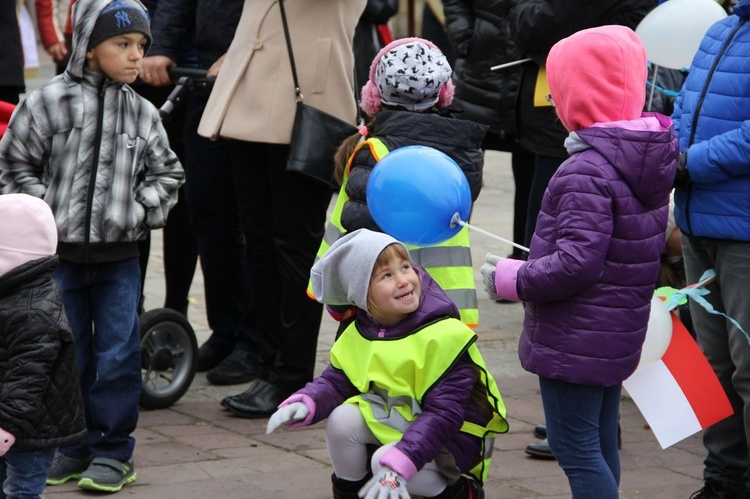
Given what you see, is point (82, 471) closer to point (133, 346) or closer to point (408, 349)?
point (133, 346)

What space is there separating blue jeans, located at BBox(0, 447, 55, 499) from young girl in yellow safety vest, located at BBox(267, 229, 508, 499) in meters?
0.72

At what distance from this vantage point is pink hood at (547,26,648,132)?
3934 millimetres

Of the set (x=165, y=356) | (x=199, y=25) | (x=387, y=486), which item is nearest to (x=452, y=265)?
(x=387, y=486)

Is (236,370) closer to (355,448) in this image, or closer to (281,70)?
(281,70)

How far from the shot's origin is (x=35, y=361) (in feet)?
12.5

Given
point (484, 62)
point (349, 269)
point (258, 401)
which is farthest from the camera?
point (484, 62)

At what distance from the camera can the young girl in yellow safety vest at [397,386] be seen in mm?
3975

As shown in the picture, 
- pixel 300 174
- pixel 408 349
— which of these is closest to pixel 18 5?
pixel 300 174

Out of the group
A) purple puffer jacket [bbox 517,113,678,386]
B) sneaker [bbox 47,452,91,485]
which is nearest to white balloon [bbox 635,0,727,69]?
purple puffer jacket [bbox 517,113,678,386]

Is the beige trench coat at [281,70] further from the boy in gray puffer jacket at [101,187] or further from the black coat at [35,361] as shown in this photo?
the black coat at [35,361]

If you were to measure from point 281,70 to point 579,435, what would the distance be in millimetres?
2351

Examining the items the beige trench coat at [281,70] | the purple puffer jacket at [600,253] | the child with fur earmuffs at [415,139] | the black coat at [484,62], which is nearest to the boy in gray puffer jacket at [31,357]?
the child with fur earmuffs at [415,139]

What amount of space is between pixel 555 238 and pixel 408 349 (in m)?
0.57

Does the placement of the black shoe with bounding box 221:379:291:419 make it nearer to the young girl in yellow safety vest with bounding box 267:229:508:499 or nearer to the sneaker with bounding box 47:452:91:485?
the sneaker with bounding box 47:452:91:485
